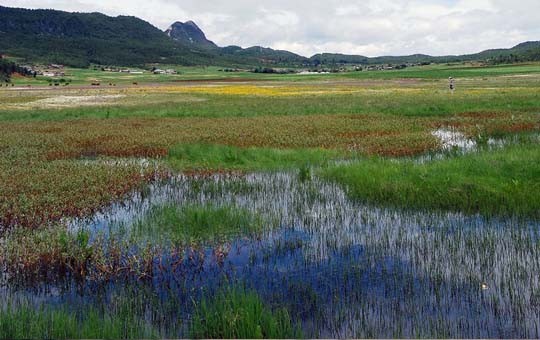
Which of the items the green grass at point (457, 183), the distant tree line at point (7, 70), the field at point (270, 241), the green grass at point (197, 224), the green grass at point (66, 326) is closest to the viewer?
the green grass at point (66, 326)

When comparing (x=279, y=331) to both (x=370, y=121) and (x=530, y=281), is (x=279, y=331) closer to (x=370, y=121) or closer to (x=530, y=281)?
(x=530, y=281)

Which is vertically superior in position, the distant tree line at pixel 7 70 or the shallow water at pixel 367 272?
the distant tree line at pixel 7 70

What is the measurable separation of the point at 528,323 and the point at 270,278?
12.6 feet

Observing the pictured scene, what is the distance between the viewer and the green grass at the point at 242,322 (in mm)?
6137

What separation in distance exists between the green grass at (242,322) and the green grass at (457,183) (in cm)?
676

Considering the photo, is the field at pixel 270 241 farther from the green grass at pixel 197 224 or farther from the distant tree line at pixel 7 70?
the distant tree line at pixel 7 70

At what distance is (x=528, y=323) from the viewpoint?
21.1 feet

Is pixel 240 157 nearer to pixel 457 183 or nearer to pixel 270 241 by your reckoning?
pixel 457 183

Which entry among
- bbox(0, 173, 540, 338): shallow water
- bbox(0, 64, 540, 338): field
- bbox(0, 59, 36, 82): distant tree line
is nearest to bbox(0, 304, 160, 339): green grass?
bbox(0, 64, 540, 338): field

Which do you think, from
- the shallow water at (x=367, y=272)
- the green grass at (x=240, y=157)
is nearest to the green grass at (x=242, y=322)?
the shallow water at (x=367, y=272)

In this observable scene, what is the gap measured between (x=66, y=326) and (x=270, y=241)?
478 cm

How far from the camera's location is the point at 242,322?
6.20 metres

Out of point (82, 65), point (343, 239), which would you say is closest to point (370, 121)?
point (343, 239)

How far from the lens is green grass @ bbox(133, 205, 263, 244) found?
10.3 metres
